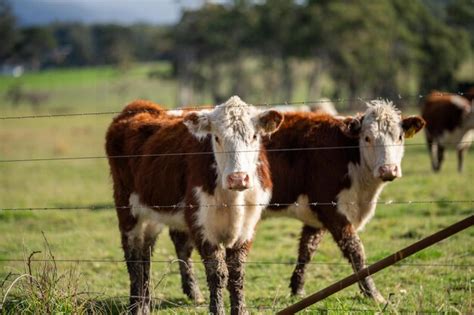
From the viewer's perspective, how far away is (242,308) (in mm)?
6684

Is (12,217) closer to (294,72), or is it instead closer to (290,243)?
(290,243)

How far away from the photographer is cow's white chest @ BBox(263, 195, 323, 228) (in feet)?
27.2

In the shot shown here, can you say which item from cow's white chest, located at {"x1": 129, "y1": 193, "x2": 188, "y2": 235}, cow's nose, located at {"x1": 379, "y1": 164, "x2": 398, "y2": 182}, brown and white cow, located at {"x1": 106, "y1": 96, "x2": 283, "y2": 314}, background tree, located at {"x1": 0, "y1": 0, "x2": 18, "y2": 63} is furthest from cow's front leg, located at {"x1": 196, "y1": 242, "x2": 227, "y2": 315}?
background tree, located at {"x1": 0, "y1": 0, "x2": 18, "y2": 63}

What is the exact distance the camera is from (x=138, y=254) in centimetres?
804

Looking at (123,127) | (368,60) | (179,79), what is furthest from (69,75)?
(123,127)

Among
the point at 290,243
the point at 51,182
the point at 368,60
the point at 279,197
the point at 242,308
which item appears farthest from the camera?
the point at 368,60

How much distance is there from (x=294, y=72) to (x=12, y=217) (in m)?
62.7

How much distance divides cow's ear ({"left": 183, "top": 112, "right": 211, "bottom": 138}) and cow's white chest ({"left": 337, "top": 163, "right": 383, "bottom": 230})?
1.97 m

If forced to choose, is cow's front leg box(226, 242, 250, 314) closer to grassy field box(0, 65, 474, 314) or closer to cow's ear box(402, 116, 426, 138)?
grassy field box(0, 65, 474, 314)

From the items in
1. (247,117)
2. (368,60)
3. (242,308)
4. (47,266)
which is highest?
(368,60)

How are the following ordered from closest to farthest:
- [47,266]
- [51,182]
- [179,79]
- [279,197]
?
[47,266] → [279,197] → [51,182] → [179,79]

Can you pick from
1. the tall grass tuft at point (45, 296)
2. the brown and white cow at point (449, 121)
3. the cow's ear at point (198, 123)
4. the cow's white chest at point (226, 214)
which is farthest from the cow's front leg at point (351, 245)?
the brown and white cow at point (449, 121)

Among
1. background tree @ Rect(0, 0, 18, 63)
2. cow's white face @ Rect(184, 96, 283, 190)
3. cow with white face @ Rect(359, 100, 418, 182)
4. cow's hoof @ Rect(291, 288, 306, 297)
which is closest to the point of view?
cow's white face @ Rect(184, 96, 283, 190)

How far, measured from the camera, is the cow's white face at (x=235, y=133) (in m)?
6.37
